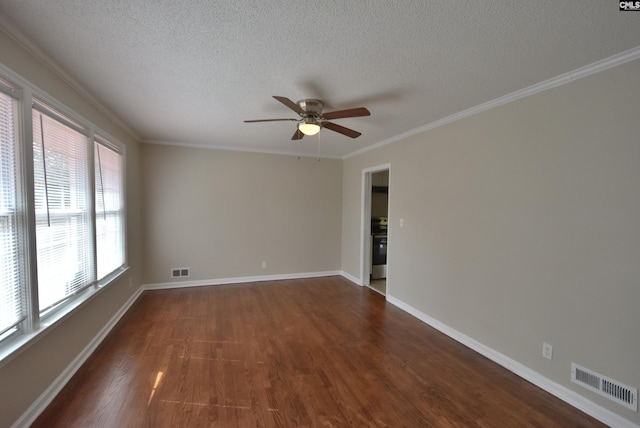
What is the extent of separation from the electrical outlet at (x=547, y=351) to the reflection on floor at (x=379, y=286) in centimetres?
232

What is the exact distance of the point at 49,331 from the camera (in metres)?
1.86

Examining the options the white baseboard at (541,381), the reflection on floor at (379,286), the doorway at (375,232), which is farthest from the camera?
the doorway at (375,232)

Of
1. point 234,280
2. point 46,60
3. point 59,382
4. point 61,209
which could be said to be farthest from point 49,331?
point 234,280

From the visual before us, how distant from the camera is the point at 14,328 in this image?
5.33 feet

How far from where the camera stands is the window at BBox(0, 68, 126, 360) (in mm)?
1565

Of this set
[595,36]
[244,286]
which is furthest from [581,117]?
[244,286]

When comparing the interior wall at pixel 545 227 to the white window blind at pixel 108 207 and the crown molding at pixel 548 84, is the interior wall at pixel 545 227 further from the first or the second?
the white window blind at pixel 108 207

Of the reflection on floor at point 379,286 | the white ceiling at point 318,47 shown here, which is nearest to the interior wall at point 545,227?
the white ceiling at point 318,47

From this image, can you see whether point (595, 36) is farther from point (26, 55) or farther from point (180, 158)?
point (180, 158)

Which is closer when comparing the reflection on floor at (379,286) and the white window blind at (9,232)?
the white window blind at (9,232)

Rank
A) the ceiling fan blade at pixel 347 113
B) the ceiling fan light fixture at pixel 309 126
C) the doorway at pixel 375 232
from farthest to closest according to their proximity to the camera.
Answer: the doorway at pixel 375 232 → the ceiling fan light fixture at pixel 309 126 → the ceiling fan blade at pixel 347 113

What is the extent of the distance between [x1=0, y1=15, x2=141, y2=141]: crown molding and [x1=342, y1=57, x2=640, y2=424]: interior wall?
362cm

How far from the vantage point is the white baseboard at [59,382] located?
5.41 feet

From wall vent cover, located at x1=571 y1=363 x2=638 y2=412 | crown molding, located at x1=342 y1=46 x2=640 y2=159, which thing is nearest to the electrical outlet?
wall vent cover, located at x1=571 y1=363 x2=638 y2=412
